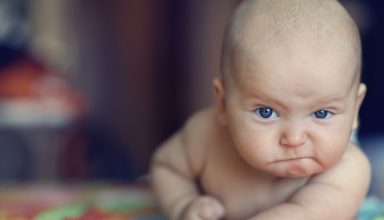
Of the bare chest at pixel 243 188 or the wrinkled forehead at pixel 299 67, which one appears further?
the bare chest at pixel 243 188

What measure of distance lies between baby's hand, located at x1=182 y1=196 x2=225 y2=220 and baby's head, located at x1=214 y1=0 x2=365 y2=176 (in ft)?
0.32

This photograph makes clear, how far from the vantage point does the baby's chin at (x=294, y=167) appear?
828 millimetres

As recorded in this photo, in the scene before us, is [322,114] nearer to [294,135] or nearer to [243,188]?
[294,135]

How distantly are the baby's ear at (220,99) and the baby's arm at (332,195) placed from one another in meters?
0.14

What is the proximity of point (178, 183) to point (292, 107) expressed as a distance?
0.26 meters

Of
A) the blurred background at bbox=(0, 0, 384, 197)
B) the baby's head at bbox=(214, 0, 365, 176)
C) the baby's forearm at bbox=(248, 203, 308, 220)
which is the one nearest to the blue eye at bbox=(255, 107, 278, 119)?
the baby's head at bbox=(214, 0, 365, 176)

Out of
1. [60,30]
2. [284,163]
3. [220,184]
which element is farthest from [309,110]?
[60,30]

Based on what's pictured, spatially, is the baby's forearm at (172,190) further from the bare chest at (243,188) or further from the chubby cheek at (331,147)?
the chubby cheek at (331,147)

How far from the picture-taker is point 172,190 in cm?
99

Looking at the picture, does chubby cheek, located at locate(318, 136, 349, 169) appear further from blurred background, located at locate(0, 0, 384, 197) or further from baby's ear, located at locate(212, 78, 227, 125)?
blurred background, located at locate(0, 0, 384, 197)

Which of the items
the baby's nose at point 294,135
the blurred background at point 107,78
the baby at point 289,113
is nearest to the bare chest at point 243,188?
the baby at point 289,113

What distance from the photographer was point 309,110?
0.80 meters

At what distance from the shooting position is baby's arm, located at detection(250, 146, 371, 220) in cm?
83

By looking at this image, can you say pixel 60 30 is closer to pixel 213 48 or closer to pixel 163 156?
pixel 213 48
